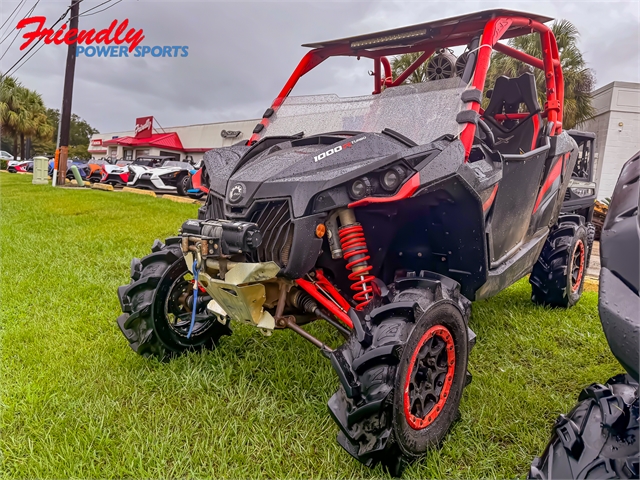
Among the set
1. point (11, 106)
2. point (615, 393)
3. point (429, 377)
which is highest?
point (11, 106)

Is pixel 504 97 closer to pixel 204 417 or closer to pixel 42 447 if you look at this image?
pixel 204 417

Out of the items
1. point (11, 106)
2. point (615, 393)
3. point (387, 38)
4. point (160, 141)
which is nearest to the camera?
point (615, 393)

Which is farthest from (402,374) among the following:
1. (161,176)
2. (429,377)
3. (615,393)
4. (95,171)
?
(95,171)

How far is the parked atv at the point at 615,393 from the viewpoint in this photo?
1.01 metres

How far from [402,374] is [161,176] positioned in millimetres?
15494

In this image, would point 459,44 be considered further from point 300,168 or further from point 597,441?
point 597,441

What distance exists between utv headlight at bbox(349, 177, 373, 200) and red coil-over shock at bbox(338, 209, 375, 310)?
0.53 ft

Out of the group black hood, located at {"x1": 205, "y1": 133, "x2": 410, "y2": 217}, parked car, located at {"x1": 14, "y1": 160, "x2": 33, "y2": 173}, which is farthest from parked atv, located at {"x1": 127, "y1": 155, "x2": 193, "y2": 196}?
parked car, located at {"x1": 14, "y1": 160, "x2": 33, "y2": 173}

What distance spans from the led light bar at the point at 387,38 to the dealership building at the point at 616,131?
14.4m

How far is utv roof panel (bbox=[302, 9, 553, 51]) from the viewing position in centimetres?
279

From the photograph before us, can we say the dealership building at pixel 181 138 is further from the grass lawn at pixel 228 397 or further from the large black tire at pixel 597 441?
Result: the large black tire at pixel 597 441

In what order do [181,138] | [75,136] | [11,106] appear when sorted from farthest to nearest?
1. [75,136]
2. [11,106]
3. [181,138]

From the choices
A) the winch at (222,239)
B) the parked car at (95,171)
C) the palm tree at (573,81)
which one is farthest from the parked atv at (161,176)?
the winch at (222,239)

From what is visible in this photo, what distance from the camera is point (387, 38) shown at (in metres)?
3.10
